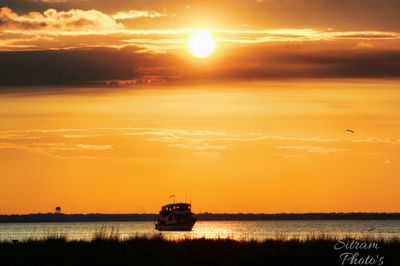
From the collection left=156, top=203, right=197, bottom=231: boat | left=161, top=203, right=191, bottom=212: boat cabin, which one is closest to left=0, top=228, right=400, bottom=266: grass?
left=156, top=203, right=197, bottom=231: boat

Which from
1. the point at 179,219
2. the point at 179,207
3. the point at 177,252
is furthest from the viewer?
the point at 179,207

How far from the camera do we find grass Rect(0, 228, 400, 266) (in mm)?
42531

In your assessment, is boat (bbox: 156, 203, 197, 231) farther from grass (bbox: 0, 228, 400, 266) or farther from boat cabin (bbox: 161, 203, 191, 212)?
grass (bbox: 0, 228, 400, 266)

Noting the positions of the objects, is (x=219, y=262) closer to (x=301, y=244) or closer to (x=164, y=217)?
(x=301, y=244)

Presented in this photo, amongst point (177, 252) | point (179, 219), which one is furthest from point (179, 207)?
point (177, 252)

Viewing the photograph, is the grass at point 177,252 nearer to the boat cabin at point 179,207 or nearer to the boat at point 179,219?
the boat at point 179,219

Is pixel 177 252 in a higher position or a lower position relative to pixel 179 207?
lower

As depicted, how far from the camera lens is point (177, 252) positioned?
44.8 meters

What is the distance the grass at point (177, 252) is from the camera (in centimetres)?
4253

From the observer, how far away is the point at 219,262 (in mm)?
42406

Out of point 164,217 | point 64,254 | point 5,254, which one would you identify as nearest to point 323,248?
point 64,254

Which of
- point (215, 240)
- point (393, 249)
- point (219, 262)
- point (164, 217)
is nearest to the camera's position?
point (219, 262)

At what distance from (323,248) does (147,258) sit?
8638mm

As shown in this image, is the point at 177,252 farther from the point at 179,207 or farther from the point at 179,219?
the point at 179,207
